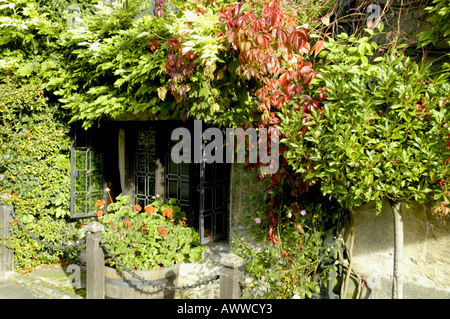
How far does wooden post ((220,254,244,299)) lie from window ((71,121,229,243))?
204 centimetres

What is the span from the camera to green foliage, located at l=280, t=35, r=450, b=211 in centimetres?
289

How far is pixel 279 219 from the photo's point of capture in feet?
14.1

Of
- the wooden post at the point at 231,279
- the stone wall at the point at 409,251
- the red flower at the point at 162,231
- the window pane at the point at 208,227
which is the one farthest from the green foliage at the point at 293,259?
the window pane at the point at 208,227

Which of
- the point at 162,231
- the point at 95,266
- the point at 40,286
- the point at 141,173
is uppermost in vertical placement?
the point at 141,173

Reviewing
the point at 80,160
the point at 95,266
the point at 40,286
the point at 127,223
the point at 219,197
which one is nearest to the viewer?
the point at 95,266

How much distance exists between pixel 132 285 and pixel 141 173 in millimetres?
2449

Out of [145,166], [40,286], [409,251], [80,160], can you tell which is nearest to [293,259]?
[409,251]

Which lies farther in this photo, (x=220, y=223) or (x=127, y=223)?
(x=220, y=223)

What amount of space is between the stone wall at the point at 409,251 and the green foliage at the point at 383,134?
621 millimetres

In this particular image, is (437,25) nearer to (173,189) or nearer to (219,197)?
(219,197)

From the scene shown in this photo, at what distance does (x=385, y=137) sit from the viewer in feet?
9.82

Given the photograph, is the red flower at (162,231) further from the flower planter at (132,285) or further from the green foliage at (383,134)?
the green foliage at (383,134)

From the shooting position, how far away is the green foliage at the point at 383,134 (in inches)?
114

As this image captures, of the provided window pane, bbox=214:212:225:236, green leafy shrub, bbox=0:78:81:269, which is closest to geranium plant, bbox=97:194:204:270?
→ window pane, bbox=214:212:225:236
